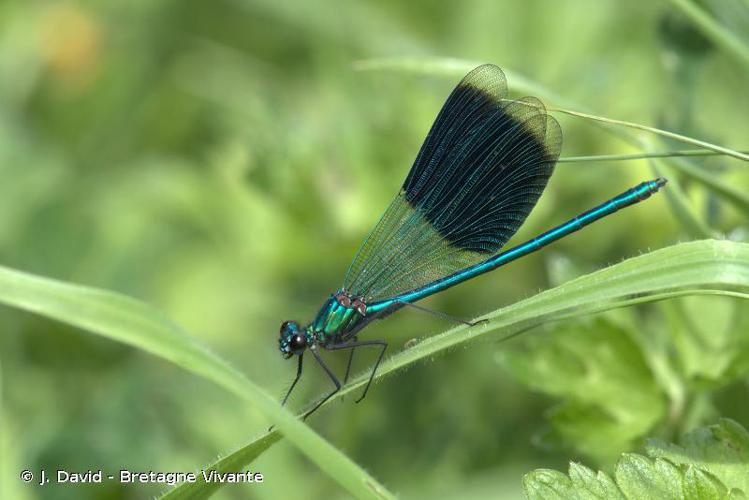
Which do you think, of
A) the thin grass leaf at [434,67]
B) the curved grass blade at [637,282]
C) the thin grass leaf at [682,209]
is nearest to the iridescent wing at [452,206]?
the thin grass leaf at [434,67]

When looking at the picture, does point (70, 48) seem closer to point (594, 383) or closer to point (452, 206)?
point (452, 206)

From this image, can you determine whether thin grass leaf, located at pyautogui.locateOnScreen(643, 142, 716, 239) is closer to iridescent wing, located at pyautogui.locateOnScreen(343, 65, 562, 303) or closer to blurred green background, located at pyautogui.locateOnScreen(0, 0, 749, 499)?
blurred green background, located at pyautogui.locateOnScreen(0, 0, 749, 499)


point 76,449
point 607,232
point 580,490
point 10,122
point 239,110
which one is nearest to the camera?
point 580,490

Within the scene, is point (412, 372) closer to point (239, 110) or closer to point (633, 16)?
point (239, 110)

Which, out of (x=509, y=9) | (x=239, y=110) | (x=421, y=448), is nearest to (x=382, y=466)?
(x=421, y=448)

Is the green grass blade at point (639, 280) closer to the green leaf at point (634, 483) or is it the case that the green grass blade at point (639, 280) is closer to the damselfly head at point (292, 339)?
the green leaf at point (634, 483)

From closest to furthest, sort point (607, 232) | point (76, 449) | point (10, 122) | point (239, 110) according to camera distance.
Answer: point (76, 449)
point (607, 232)
point (239, 110)
point (10, 122)
